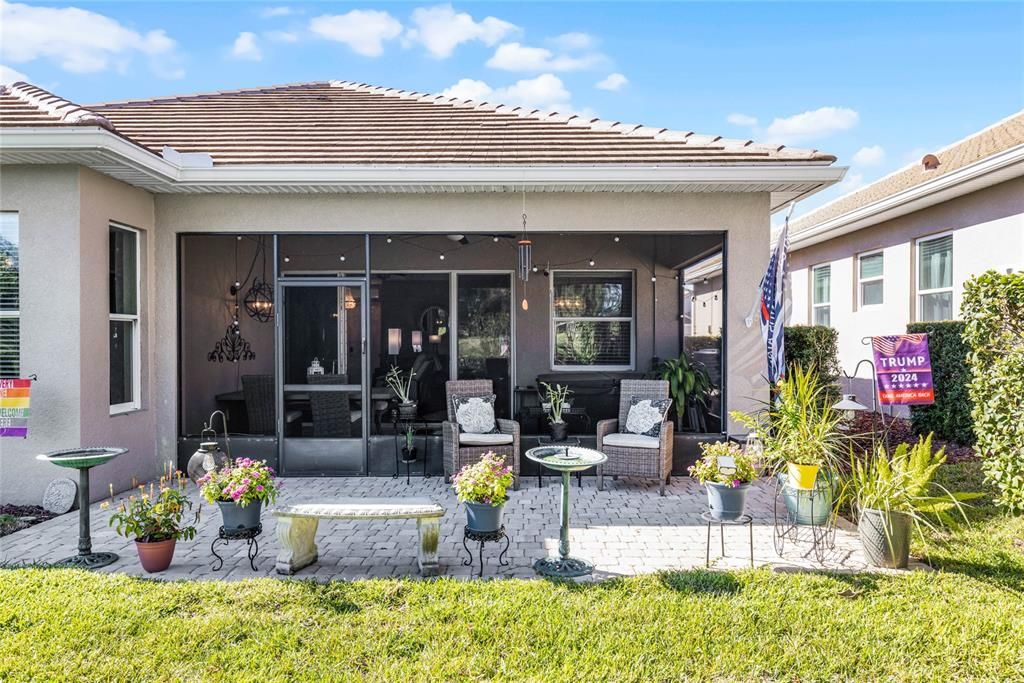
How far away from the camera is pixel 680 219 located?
6.68m

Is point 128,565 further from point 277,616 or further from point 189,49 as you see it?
point 189,49

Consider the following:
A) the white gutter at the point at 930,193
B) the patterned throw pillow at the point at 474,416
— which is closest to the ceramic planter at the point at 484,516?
the patterned throw pillow at the point at 474,416

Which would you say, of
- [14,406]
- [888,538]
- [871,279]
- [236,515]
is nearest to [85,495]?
[236,515]

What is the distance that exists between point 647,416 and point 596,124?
151 inches

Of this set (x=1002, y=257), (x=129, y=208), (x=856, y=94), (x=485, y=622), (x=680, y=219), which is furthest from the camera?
(x=856, y=94)

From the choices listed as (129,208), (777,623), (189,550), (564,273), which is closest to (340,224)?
(129,208)

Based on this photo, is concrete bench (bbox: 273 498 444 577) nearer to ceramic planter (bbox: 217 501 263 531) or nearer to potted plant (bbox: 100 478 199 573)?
ceramic planter (bbox: 217 501 263 531)

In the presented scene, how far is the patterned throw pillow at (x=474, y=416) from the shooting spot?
6574 mm

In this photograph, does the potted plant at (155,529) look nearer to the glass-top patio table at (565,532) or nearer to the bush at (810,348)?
the glass-top patio table at (565,532)

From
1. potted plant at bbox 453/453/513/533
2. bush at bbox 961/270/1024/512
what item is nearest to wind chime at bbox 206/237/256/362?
potted plant at bbox 453/453/513/533

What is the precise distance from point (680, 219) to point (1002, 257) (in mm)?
4621

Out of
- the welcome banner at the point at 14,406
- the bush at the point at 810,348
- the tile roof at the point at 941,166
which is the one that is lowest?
the welcome banner at the point at 14,406

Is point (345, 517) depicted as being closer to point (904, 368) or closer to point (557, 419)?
point (557, 419)

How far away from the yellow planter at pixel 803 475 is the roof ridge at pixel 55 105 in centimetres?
605
